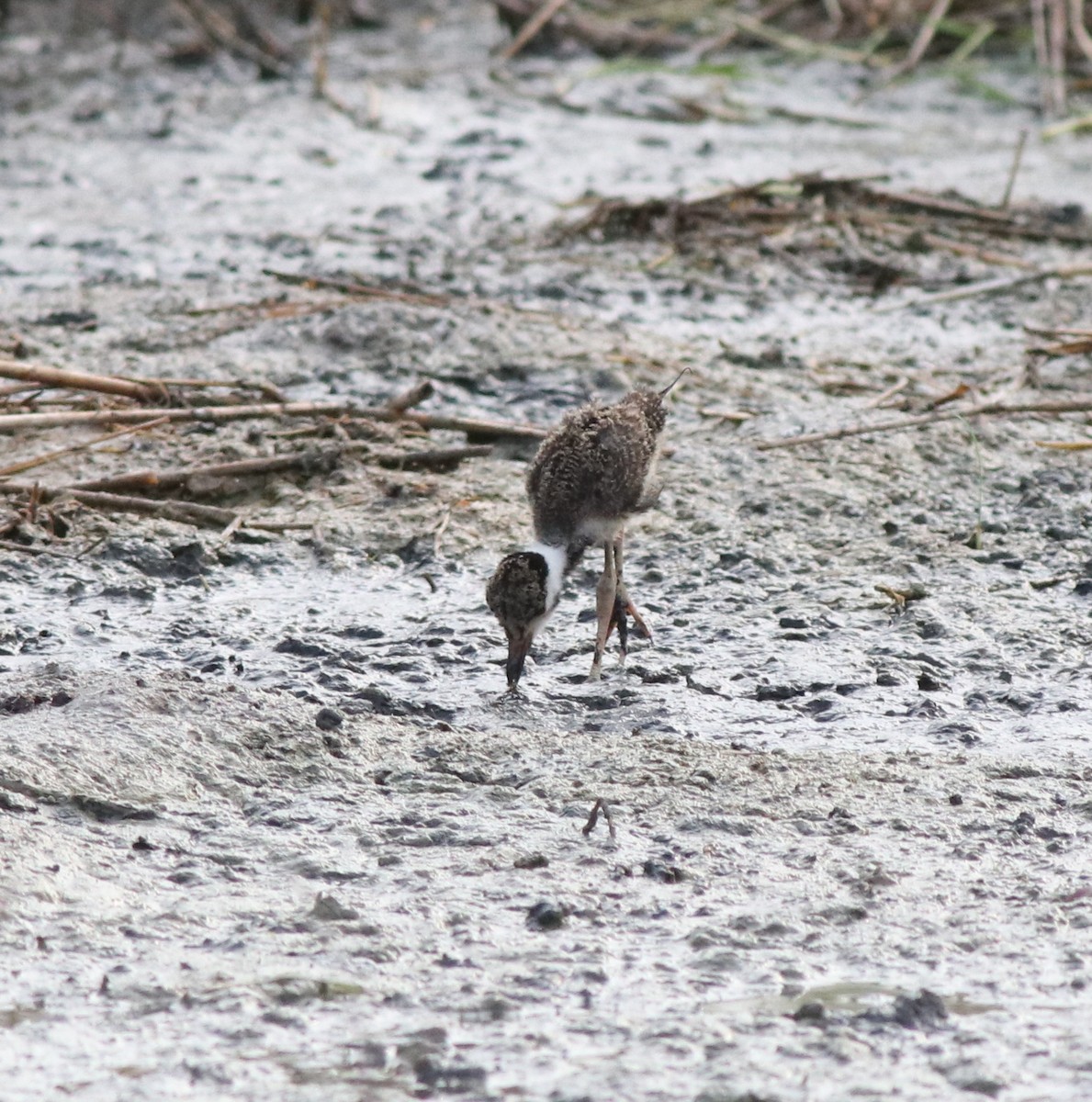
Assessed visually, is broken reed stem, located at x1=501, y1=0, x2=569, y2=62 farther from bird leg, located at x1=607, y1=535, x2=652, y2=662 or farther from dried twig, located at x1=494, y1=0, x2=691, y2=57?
bird leg, located at x1=607, y1=535, x2=652, y2=662

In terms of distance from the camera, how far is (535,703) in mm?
4613

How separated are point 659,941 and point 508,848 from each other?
0.49 meters

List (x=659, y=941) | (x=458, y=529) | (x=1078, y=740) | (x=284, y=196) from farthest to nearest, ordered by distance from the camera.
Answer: (x=284, y=196) < (x=458, y=529) < (x=1078, y=740) < (x=659, y=941)

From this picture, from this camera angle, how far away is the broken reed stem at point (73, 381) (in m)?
5.88

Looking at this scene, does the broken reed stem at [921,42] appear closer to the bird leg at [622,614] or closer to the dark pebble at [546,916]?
the bird leg at [622,614]

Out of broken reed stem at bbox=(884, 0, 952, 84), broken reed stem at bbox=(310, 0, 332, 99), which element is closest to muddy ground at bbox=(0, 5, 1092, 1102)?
broken reed stem at bbox=(310, 0, 332, 99)

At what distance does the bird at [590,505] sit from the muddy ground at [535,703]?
0.62 feet

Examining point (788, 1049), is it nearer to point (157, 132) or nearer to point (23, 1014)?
point (23, 1014)

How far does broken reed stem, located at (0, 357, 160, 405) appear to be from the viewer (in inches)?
231

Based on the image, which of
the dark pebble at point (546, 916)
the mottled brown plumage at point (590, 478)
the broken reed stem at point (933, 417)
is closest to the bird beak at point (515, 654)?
the mottled brown plumage at point (590, 478)

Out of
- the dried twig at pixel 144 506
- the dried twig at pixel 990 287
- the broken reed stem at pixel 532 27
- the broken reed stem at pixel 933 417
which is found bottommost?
the dried twig at pixel 144 506

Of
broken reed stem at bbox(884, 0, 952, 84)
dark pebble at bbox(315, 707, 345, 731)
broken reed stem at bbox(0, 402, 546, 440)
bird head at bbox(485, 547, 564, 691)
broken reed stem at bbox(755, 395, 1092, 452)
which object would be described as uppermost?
broken reed stem at bbox(884, 0, 952, 84)

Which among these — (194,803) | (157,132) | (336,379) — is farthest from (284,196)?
(194,803)

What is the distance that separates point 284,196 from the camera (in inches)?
377
